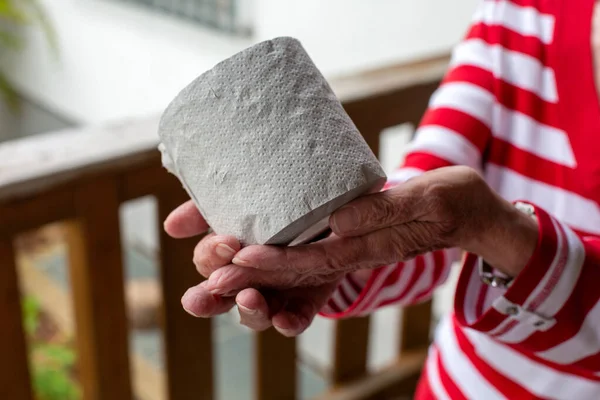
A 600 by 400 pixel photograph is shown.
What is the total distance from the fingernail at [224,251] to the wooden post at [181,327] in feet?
1.34

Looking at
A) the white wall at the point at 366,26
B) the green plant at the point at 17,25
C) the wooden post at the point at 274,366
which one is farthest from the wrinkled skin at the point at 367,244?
the green plant at the point at 17,25

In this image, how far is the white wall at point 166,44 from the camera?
1.50 m

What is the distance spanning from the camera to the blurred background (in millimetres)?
777

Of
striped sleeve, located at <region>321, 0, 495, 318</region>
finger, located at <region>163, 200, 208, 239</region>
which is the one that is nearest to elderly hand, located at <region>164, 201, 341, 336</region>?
finger, located at <region>163, 200, 208, 239</region>

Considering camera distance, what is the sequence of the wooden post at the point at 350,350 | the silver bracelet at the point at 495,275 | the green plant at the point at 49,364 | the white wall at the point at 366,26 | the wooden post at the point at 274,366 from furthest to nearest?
the green plant at the point at 49,364 < the white wall at the point at 366,26 < the wooden post at the point at 350,350 < the wooden post at the point at 274,366 < the silver bracelet at the point at 495,275

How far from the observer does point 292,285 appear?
0.49m

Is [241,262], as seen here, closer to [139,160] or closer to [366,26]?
[139,160]

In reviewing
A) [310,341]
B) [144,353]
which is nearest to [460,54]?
[310,341]

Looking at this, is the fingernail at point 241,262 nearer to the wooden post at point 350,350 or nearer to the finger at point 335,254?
the finger at point 335,254

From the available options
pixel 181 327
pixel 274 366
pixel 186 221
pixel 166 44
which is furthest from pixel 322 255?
pixel 166 44

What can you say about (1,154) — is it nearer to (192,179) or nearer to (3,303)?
(3,303)

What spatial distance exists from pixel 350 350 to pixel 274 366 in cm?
18

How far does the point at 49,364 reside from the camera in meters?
2.03

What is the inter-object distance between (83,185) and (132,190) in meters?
0.06
